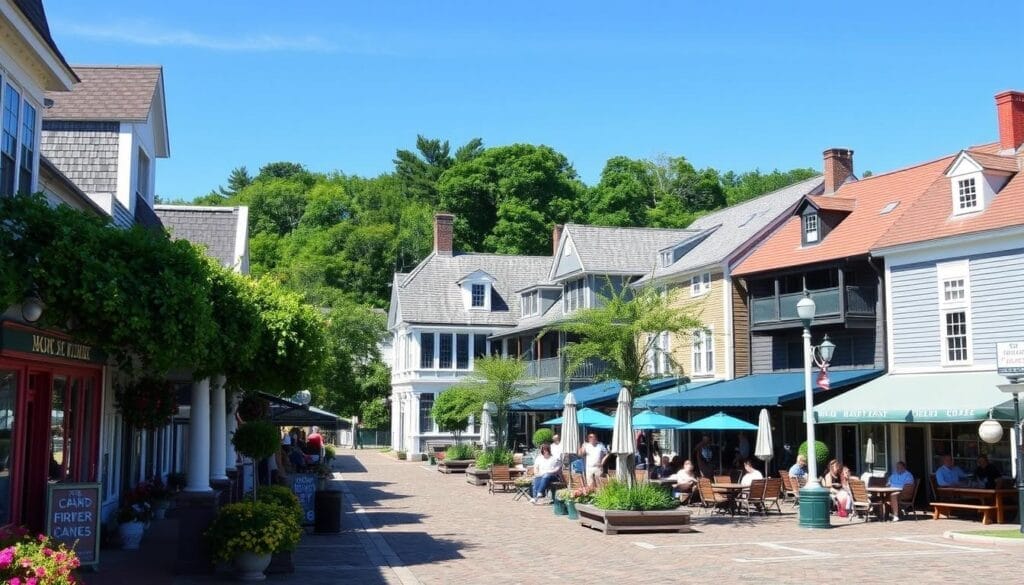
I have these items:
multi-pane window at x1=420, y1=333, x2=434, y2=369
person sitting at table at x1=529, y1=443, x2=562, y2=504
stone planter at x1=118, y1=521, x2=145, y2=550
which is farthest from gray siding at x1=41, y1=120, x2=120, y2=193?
multi-pane window at x1=420, y1=333, x2=434, y2=369

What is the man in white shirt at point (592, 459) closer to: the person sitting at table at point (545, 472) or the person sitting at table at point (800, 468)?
the person sitting at table at point (545, 472)

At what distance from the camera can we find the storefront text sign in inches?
739

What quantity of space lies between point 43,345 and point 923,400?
1908 centimetres

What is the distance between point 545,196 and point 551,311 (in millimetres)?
23314

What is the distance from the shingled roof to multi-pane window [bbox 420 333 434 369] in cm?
3255

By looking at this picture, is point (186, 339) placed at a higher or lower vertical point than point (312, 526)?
higher

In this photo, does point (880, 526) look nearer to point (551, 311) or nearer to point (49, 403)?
point (49, 403)

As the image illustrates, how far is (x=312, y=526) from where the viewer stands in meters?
19.8

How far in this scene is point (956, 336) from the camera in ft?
84.0

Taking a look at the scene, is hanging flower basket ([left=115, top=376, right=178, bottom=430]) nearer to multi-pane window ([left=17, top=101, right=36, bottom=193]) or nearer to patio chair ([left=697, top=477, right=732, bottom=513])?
multi-pane window ([left=17, top=101, right=36, bottom=193])

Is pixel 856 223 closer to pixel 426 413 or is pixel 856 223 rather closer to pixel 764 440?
pixel 764 440

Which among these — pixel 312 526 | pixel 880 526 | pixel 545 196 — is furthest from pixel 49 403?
pixel 545 196

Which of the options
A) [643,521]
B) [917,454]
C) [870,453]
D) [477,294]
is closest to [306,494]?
[643,521]

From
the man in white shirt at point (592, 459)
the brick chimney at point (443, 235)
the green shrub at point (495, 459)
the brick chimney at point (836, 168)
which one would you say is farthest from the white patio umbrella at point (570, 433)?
the brick chimney at point (443, 235)
